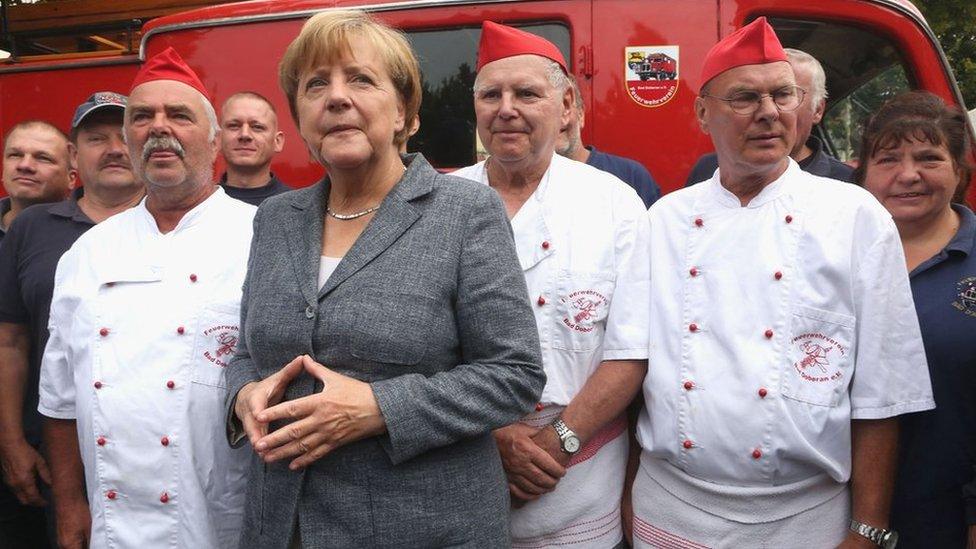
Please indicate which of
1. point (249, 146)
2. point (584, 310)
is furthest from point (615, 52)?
point (584, 310)

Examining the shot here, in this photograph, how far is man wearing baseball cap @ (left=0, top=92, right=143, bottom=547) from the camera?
2752 millimetres

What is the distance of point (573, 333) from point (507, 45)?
92 cm

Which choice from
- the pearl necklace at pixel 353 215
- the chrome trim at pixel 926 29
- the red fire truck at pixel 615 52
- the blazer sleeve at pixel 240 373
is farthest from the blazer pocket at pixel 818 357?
the chrome trim at pixel 926 29

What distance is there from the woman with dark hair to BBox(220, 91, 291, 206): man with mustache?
277 centimetres

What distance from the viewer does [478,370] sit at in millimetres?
1641

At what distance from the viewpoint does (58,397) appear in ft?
7.66

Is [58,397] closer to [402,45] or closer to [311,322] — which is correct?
[311,322]

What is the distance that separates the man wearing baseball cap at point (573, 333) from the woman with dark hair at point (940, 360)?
77 centimetres

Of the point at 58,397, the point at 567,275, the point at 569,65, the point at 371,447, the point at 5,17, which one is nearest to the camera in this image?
the point at 371,447

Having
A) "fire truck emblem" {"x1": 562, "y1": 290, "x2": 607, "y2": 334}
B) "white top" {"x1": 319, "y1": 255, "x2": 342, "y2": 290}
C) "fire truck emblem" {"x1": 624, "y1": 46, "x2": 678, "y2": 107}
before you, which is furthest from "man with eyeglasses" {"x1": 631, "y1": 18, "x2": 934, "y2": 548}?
"fire truck emblem" {"x1": 624, "y1": 46, "x2": 678, "y2": 107}

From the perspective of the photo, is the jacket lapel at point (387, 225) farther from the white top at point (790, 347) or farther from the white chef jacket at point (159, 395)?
the white top at point (790, 347)

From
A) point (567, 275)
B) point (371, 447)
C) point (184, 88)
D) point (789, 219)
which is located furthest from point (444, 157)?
point (371, 447)

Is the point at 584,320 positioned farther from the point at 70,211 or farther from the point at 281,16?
the point at 281,16

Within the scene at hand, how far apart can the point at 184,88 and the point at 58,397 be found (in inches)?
39.4
